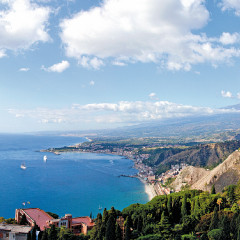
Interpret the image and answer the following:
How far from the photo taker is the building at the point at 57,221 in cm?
1869

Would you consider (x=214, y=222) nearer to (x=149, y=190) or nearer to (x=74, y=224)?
(x=74, y=224)

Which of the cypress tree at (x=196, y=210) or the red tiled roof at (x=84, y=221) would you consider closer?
the red tiled roof at (x=84, y=221)

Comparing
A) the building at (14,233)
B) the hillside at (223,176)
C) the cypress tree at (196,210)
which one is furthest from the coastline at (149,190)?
the building at (14,233)

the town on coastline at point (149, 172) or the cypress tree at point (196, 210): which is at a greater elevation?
the cypress tree at point (196, 210)

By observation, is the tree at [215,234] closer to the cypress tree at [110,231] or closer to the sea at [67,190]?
the cypress tree at [110,231]

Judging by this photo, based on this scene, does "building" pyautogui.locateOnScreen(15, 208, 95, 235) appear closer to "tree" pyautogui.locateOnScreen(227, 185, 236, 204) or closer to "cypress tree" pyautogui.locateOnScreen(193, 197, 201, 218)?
"cypress tree" pyautogui.locateOnScreen(193, 197, 201, 218)

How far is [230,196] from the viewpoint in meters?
23.1

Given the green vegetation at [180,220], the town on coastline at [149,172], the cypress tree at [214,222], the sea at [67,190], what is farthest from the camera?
the town on coastline at [149,172]

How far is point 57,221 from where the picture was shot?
18.6m

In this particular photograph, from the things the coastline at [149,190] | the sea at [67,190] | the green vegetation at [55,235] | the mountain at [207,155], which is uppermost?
the green vegetation at [55,235]

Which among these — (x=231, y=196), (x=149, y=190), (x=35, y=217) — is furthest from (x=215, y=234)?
(x=149, y=190)

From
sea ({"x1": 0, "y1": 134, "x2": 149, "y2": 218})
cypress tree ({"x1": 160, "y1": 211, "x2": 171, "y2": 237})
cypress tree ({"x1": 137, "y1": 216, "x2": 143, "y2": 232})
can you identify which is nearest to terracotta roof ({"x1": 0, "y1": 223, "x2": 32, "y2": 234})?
cypress tree ({"x1": 137, "y1": 216, "x2": 143, "y2": 232})

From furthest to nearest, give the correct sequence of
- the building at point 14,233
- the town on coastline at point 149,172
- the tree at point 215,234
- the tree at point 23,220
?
the town on coastline at point 149,172
the tree at point 23,220
the building at point 14,233
the tree at point 215,234

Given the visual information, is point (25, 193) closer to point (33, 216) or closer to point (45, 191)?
point (45, 191)
